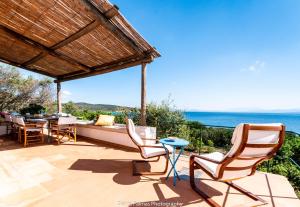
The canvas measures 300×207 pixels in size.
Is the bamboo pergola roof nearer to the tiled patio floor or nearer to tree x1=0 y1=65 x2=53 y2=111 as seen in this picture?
the tiled patio floor

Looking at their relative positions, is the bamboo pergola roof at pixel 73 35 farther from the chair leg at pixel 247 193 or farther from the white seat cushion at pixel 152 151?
the chair leg at pixel 247 193

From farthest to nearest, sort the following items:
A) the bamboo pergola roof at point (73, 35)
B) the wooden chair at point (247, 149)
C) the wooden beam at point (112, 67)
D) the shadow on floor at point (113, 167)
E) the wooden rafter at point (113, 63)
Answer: the wooden rafter at point (113, 63) < the wooden beam at point (112, 67) < the bamboo pergola roof at point (73, 35) < the shadow on floor at point (113, 167) < the wooden chair at point (247, 149)

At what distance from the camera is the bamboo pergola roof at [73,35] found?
3.23 m

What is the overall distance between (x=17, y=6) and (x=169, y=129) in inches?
192

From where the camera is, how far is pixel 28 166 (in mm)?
3045

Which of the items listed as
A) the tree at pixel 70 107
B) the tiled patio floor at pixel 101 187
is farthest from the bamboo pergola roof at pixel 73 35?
the tree at pixel 70 107

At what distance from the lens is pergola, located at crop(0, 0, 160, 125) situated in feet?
10.6

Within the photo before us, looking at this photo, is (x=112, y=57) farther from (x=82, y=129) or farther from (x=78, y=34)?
(x=82, y=129)

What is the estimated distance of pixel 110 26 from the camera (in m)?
3.46

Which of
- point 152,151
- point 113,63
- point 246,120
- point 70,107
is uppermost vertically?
point 113,63

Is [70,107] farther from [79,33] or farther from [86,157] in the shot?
[86,157]

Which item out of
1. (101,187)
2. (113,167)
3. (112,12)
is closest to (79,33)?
(112,12)

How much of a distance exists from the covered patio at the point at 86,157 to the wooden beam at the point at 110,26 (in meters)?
0.02

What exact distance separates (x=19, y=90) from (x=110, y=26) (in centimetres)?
991
